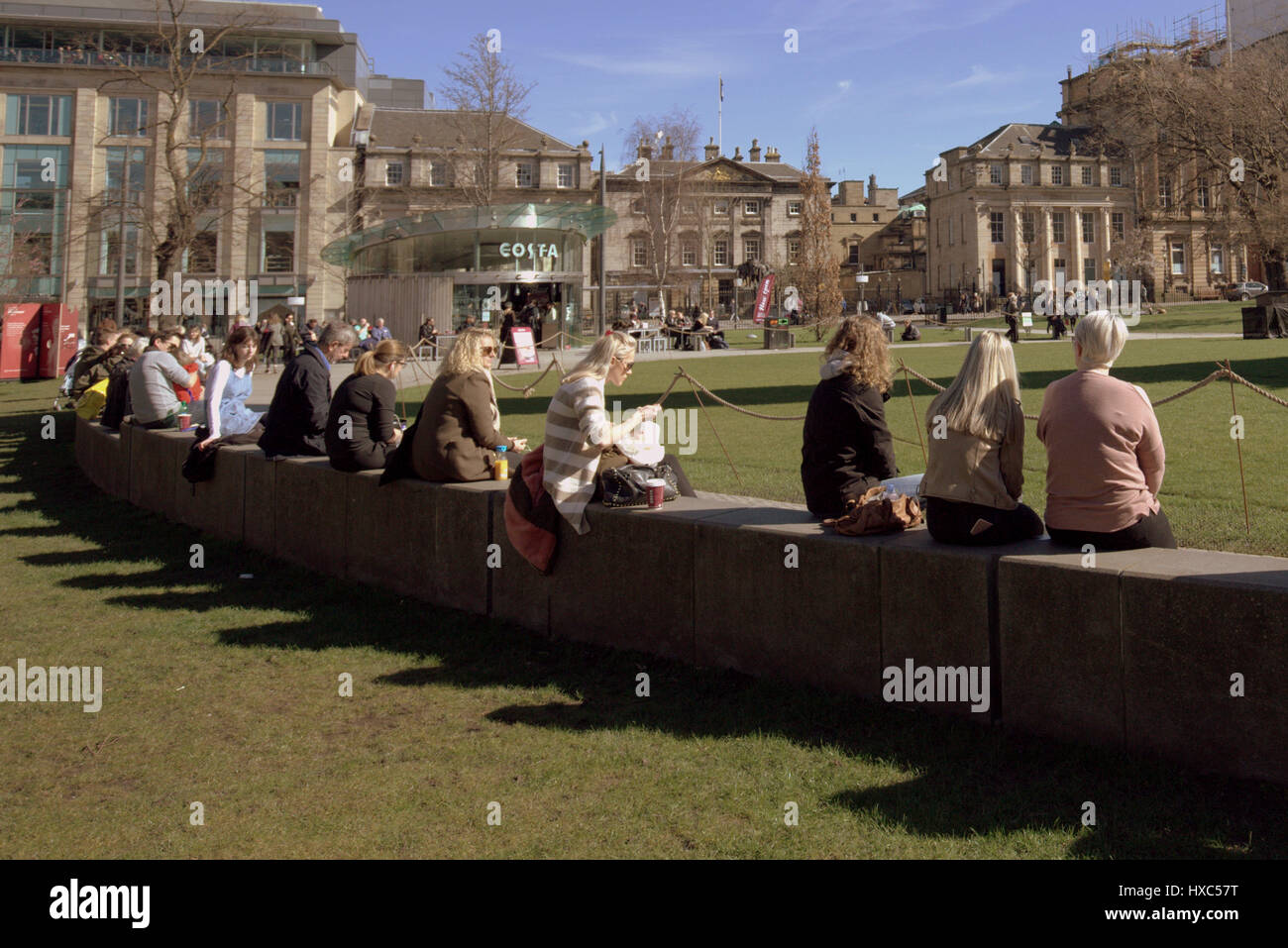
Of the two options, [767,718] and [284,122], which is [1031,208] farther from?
[767,718]

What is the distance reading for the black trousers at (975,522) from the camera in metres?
5.20

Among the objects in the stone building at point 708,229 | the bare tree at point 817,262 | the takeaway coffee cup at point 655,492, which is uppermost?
the stone building at point 708,229

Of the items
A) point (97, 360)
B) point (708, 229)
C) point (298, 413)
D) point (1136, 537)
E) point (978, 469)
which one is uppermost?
point (708, 229)

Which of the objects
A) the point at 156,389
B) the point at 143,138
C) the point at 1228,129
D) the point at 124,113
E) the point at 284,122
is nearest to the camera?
the point at 156,389

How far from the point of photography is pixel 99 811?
14.9ft

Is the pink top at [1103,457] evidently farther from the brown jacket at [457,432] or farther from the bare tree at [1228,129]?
the bare tree at [1228,129]

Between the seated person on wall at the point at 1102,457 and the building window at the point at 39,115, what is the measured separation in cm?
8049

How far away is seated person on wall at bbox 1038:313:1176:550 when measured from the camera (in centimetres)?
500

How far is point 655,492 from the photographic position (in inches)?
258

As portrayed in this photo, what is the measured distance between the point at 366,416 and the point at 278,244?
6886cm

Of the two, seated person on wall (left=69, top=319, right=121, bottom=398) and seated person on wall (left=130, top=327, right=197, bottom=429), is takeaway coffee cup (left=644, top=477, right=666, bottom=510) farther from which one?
seated person on wall (left=69, top=319, right=121, bottom=398)

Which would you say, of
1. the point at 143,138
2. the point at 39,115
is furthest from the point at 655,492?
the point at 39,115

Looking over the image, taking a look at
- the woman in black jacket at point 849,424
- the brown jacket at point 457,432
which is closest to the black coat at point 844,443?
the woman in black jacket at point 849,424
